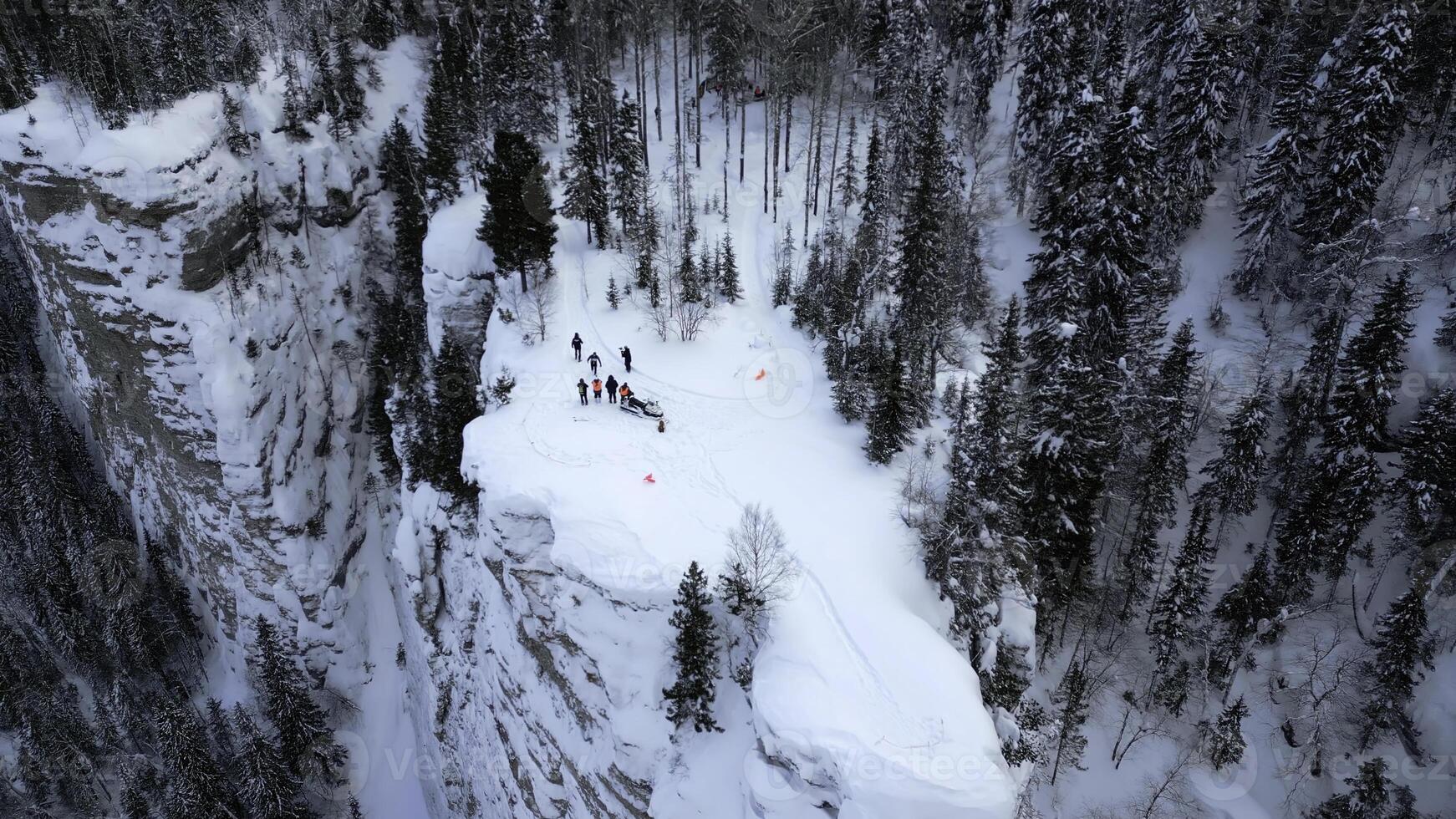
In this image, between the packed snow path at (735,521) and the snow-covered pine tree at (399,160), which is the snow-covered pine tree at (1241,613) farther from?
the snow-covered pine tree at (399,160)


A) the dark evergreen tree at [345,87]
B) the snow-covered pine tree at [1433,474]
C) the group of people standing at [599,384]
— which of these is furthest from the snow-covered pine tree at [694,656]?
the dark evergreen tree at [345,87]

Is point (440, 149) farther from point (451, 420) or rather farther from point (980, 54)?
point (980, 54)

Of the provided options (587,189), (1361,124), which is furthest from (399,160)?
(1361,124)

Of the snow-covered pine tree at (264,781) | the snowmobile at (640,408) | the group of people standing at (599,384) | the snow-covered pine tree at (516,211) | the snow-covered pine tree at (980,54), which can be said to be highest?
the snow-covered pine tree at (980,54)

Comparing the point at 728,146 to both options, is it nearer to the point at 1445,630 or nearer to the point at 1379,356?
the point at 1379,356

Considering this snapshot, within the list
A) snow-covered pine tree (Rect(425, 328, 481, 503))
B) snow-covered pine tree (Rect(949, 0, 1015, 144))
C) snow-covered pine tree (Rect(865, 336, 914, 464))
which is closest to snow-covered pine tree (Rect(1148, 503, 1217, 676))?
snow-covered pine tree (Rect(865, 336, 914, 464))

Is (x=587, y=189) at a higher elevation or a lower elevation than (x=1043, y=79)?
lower
